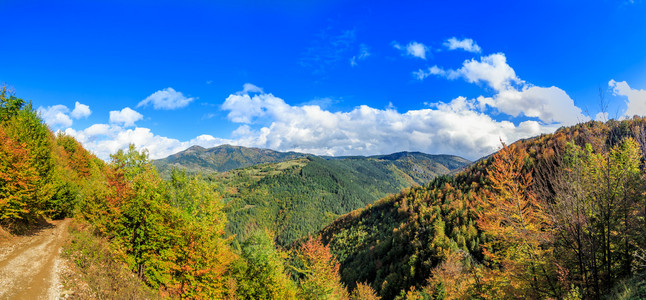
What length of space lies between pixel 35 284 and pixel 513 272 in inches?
1236

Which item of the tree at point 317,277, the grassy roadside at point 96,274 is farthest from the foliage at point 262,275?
the grassy roadside at point 96,274

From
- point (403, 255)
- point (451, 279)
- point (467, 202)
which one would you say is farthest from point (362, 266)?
point (451, 279)

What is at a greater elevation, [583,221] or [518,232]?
[583,221]

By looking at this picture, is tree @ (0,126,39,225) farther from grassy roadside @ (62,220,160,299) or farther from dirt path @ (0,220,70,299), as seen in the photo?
grassy roadside @ (62,220,160,299)

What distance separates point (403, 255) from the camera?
312ft

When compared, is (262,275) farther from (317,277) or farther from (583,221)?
(583,221)

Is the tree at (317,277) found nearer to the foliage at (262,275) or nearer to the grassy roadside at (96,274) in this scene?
the foliage at (262,275)

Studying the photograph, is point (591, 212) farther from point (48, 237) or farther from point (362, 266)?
point (362, 266)

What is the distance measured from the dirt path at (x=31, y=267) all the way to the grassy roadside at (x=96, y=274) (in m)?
0.69

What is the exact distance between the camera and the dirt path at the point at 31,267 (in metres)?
15.0

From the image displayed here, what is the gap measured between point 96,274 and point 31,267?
441cm

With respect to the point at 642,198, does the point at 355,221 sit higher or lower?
lower

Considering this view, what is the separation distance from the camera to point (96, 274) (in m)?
18.1

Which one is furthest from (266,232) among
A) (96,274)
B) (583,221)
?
(583,221)
